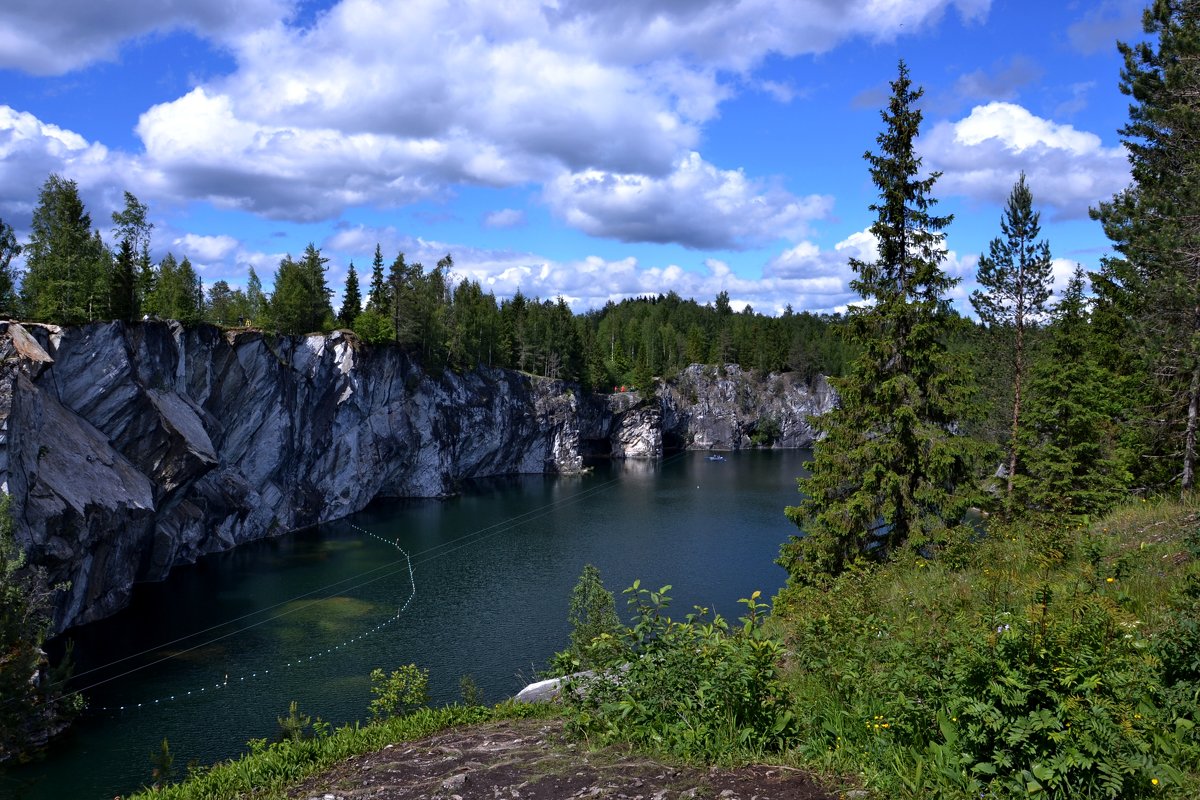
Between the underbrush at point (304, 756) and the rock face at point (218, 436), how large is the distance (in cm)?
3073

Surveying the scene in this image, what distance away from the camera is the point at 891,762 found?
17.8 feet

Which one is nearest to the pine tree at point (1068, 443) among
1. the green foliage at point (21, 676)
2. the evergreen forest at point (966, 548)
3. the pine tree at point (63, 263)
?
the evergreen forest at point (966, 548)

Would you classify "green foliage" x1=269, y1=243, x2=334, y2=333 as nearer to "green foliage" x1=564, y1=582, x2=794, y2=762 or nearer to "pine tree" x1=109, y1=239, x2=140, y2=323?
"pine tree" x1=109, y1=239, x2=140, y2=323

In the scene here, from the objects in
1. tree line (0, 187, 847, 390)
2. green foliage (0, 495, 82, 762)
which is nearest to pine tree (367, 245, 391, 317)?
tree line (0, 187, 847, 390)

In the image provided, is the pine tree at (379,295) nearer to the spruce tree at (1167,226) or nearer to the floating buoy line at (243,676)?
the floating buoy line at (243,676)

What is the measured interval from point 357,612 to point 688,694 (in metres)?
38.4

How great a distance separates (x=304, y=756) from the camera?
847 centimetres

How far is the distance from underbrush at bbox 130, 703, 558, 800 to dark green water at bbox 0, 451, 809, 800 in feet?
33.1

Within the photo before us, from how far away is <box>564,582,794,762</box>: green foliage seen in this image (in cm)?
631

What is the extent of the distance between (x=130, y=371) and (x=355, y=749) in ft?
139

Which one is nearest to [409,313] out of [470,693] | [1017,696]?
[470,693]

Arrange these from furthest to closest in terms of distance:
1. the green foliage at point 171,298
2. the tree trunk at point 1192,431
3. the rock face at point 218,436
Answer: the green foliage at point 171,298
the rock face at point 218,436
the tree trunk at point 1192,431

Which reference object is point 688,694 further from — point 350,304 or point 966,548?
point 350,304

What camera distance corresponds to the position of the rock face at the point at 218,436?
3544 centimetres
